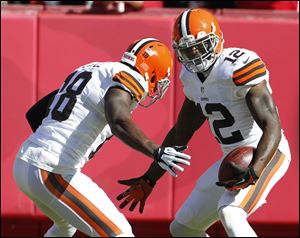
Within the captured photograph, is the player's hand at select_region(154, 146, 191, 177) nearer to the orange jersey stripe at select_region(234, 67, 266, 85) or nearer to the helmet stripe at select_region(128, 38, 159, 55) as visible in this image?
the orange jersey stripe at select_region(234, 67, 266, 85)

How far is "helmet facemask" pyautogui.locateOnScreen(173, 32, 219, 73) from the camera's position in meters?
5.38

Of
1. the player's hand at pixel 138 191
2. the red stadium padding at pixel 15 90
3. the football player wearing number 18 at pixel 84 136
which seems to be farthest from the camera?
the red stadium padding at pixel 15 90

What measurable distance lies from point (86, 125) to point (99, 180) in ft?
6.55

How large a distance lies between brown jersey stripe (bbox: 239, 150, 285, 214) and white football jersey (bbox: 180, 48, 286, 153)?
14 centimetres

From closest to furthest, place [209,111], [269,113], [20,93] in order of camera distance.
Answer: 1. [269,113]
2. [209,111]
3. [20,93]

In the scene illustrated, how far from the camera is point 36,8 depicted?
7.33 m

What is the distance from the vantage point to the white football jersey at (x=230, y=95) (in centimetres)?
528

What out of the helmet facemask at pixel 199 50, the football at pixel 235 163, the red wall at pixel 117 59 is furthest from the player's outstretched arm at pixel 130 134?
the red wall at pixel 117 59

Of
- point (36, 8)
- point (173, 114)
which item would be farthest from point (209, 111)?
point (36, 8)

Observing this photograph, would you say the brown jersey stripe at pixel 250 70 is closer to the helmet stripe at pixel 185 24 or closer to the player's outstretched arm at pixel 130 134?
the helmet stripe at pixel 185 24

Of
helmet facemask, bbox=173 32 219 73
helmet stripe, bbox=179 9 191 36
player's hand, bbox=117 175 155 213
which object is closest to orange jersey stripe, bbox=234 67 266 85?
helmet facemask, bbox=173 32 219 73

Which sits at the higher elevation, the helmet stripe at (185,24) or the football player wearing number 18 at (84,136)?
the helmet stripe at (185,24)

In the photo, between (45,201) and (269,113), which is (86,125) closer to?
(45,201)

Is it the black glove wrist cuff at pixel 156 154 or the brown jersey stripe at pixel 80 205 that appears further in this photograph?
the brown jersey stripe at pixel 80 205
